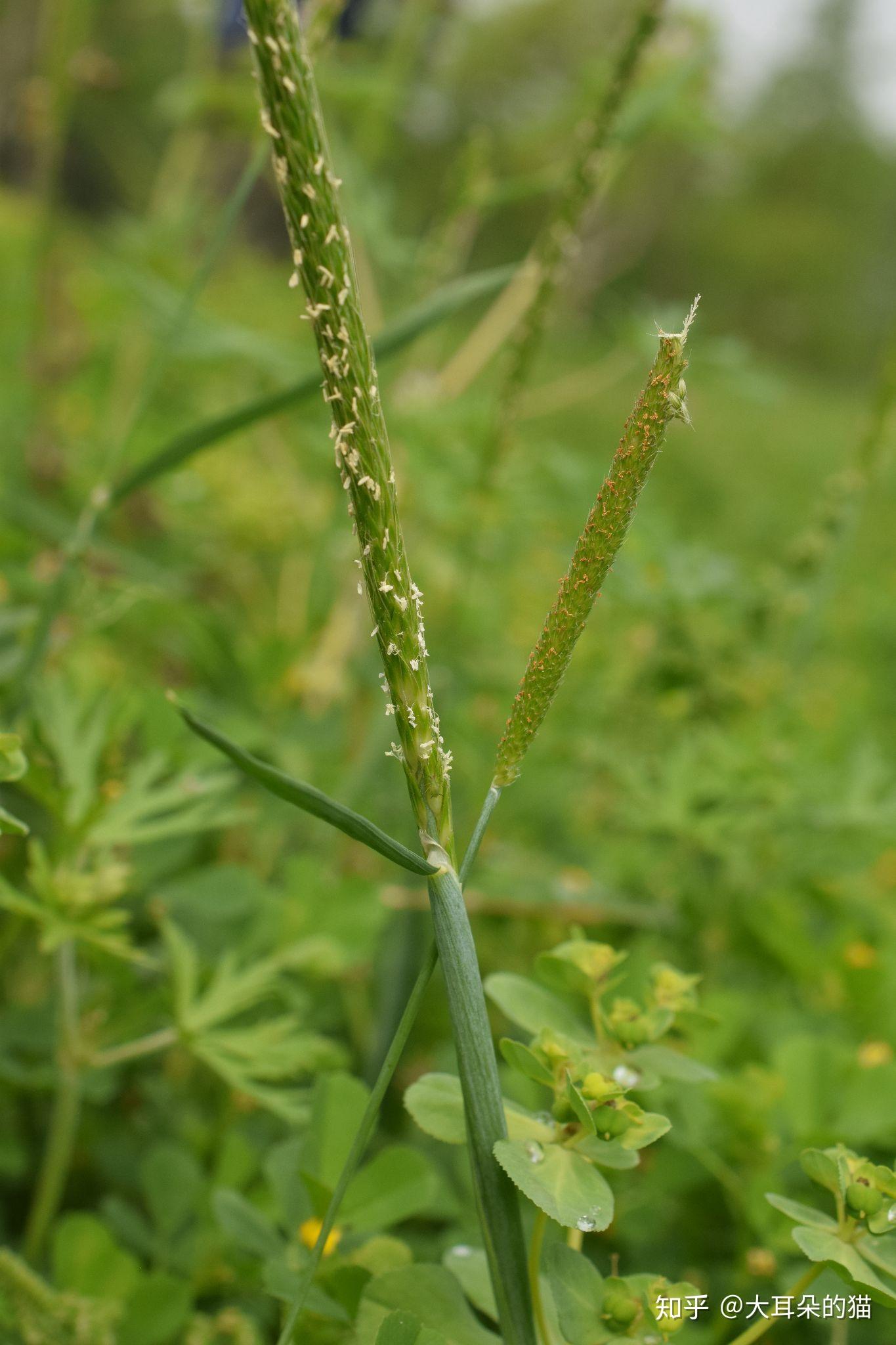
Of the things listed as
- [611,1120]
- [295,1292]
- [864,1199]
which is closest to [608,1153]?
[611,1120]

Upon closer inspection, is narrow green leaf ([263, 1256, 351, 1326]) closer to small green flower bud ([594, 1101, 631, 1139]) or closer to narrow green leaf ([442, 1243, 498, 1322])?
narrow green leaf ([442, 1243, 498, 1322])

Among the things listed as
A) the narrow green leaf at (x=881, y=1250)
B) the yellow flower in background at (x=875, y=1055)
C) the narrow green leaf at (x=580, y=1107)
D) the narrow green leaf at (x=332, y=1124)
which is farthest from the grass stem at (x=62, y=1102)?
the yellow flower in background at (x=875, y=1055)

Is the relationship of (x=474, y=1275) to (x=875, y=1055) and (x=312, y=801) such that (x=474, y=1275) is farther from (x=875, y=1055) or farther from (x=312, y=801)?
(x=875, y=1055)

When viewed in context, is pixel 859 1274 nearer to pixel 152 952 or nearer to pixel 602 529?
pixel 602 529

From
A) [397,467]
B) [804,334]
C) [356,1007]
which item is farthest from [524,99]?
[356,1007]

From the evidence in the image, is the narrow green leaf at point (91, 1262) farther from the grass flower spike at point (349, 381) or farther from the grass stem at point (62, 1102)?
the grass flower spike at point (349, 381)

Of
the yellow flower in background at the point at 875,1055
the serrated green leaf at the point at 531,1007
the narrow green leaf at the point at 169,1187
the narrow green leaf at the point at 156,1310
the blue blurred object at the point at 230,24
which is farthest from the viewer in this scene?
the blue blurred object at the point at 230,24

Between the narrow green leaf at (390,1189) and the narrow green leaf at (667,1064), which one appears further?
the narrow green leaf at (390,1189)
